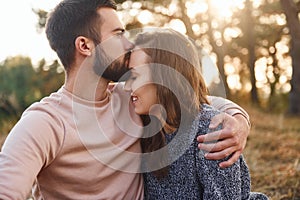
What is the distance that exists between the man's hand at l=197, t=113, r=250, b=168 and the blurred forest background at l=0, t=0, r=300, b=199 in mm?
708

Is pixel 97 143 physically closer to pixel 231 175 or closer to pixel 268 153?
pixel 231 175

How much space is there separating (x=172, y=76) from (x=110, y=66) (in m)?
0.24

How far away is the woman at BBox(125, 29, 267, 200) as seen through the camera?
1.68m

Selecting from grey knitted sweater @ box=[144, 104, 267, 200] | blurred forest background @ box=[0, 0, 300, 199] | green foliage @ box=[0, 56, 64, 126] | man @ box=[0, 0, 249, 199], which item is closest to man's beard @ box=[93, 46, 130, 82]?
man @ box=[0, 0, 249, 199]

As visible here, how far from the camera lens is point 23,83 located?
12133mm

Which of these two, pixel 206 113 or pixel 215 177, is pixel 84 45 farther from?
pixel 215 177

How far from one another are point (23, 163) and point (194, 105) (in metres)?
0.61

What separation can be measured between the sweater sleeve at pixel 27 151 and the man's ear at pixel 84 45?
33 cm

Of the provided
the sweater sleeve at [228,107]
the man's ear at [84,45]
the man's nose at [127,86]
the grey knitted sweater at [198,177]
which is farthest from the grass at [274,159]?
the man's ear at [84,45]

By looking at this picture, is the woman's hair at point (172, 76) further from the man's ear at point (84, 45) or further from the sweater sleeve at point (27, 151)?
the sweater sleeve at point (27, 151)

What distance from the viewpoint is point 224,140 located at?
63.9 inches

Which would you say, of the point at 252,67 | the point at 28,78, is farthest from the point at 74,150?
the point at 28,78

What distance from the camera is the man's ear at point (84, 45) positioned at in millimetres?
1823

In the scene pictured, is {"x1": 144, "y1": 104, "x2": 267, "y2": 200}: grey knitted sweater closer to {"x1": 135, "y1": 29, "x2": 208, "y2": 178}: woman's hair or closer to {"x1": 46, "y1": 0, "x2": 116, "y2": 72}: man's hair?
{"x1": 135, "y1": 29, "x2": 208, "y2": 178}: woman's hair
